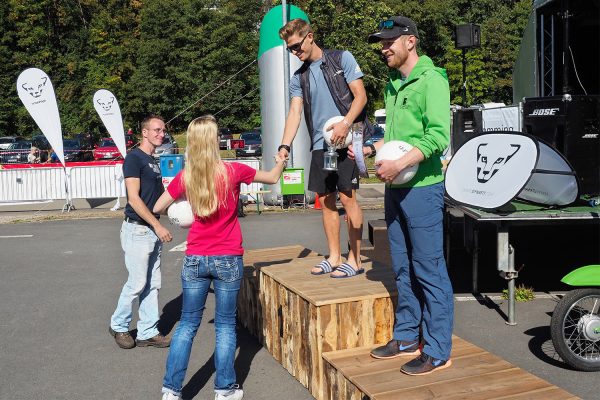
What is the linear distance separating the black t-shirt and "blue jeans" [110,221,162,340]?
0.17 metres

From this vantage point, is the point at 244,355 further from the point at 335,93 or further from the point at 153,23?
the point at 153,23

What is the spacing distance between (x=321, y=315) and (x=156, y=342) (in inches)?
86.8

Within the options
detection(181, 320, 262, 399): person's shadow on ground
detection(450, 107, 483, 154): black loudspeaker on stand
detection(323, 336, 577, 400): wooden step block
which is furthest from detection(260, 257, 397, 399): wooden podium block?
detection(450, 107, 483, 154): black loudspeaker on stand

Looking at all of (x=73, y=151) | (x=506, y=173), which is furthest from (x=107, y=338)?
(x=73, y=151)

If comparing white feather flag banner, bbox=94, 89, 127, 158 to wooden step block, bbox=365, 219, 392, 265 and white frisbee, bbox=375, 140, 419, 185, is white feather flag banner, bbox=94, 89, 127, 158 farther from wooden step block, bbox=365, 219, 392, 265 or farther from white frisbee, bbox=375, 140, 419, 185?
white frisbee, bbox=375, 140, 419, 185

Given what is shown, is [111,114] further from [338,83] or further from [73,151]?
[73,151]

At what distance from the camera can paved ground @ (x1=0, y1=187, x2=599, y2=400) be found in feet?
17.2

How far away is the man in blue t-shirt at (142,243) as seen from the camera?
5871 millimetres

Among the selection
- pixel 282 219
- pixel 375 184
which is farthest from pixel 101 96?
pixel 375 184

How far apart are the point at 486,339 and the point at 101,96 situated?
14.5m

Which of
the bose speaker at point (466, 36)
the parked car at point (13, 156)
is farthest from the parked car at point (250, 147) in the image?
the bose speaker at point (466, 36)

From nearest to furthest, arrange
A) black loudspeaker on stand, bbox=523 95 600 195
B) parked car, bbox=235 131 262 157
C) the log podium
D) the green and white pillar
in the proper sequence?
the log podium → black loudspeaker on stand, bbox=523 95 600 195 → the green and white pillar → parked car, bbox=235 131 262 157

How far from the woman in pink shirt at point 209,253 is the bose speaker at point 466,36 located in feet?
30.9

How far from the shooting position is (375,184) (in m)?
22.8
